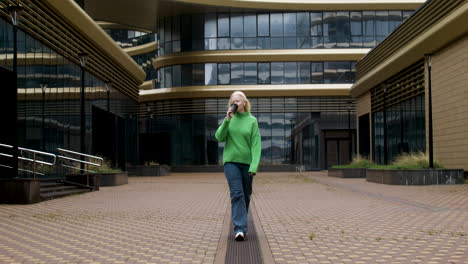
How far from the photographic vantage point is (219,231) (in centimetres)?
853

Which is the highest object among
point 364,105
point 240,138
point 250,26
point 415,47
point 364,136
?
point 250,26

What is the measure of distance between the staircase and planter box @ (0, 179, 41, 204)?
859 mm

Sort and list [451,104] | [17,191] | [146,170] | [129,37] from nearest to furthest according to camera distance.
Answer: [17,191] → [451,104] → [146,170] → [129,37]

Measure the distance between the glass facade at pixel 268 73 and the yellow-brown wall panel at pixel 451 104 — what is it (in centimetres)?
1975

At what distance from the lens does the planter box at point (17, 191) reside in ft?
46.5

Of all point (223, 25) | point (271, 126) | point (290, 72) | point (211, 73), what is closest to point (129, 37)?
point (223, 25)

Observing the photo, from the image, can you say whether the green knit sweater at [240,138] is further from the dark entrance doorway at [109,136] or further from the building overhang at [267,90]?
the building overhang at [267,90]

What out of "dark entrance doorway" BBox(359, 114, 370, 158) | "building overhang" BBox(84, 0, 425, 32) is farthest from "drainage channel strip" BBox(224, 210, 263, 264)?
"building overhang" BBox(84, 0, 425, 32)

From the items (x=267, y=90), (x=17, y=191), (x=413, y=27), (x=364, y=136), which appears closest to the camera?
(x=17, y=191)

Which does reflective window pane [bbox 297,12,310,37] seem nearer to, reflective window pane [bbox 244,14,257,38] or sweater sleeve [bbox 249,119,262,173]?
reflective window pane [bbox 244,14,257,38]

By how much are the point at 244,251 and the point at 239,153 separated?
1312 mm

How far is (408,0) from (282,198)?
3241cm

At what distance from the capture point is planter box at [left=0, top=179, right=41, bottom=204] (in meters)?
14.2

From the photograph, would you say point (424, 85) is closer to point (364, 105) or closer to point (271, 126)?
point (364, 105)
